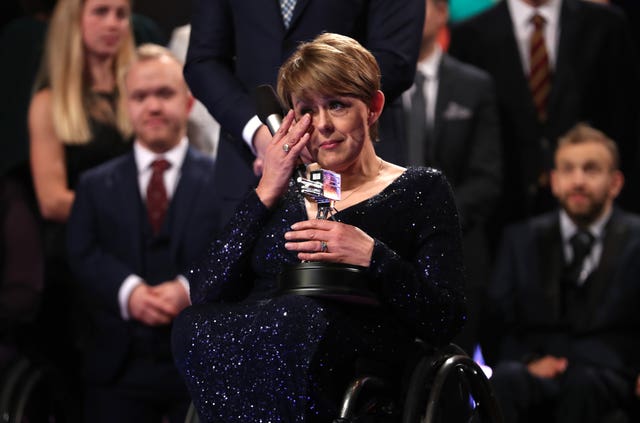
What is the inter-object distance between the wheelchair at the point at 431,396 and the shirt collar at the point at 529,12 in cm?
299

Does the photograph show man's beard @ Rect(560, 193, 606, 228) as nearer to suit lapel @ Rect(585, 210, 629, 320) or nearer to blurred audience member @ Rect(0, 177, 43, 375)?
suit lapel @ Rect(585, 210, 629, 320)

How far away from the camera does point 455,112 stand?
503 centimetres

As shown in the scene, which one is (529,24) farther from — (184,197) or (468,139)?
(184,197)

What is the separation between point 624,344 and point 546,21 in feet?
5.10

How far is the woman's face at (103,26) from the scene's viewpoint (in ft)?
16.5

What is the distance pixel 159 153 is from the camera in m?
4.60

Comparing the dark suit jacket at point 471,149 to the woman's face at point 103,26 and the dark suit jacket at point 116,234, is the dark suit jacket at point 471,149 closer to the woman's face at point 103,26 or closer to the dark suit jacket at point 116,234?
the dark suit jacket at point 116,234

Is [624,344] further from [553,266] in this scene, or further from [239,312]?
[239,312]

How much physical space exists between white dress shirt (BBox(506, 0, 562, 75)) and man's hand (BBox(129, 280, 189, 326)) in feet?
6.83

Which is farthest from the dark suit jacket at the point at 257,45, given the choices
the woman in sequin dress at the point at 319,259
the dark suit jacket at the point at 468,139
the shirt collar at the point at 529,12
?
the shirt collar at the point at 529,12

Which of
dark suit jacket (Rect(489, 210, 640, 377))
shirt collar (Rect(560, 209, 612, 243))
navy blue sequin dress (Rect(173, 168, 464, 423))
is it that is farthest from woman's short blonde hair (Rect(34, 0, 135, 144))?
navy blue sequin dress (Rect(173, 168, 464, 423))

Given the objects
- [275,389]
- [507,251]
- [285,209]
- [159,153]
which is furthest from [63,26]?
[275,389]

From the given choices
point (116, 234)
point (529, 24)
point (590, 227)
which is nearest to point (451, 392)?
point (116, 234)

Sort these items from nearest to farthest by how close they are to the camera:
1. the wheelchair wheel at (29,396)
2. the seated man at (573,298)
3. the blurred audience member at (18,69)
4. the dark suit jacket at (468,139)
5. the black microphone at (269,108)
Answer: the black microphone at (269,108), the wheelchair wheel at (29,396), the seated man at (573,298), the dark suit jacket at (468,139), the blurred audience member at (18,69)
